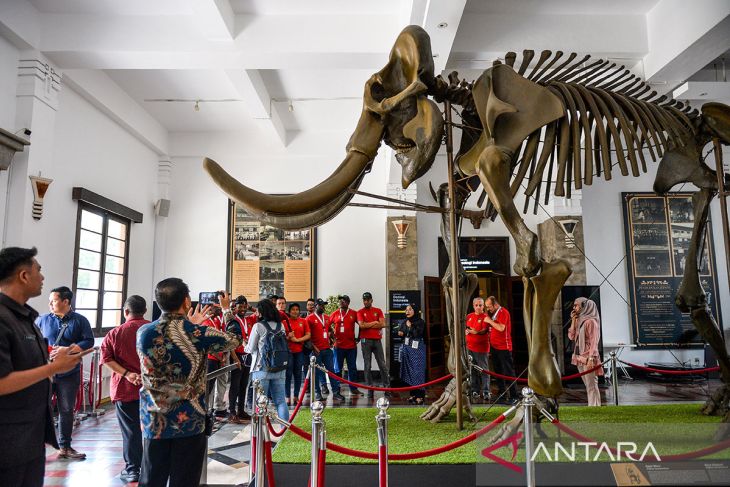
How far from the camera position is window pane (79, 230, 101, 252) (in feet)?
26.3

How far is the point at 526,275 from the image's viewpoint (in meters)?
2.61

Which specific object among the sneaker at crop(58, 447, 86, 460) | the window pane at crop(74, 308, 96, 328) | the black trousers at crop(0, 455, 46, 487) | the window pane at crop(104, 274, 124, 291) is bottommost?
the sneaker at crop(58, 447, 86, 460)

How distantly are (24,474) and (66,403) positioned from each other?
3.05 m

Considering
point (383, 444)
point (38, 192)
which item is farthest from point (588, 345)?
point (38, 192)

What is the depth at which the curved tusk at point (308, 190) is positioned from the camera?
2.34m

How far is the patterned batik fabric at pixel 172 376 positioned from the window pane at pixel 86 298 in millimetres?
6297

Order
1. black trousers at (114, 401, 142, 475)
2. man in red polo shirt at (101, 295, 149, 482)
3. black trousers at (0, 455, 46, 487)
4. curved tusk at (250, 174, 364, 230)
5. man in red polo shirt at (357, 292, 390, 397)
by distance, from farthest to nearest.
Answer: man in red polo shirt at (357, 292, 390, 397), black trousers at (114, 401, 142, 475), man in red polo shirt at (101, 295, 149, 482), curved tusk at (250, 174, 364, 230), black trousers at (0, 455, 46, 487)

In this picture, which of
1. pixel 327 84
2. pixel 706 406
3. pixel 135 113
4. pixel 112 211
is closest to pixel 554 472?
pixel 706 406

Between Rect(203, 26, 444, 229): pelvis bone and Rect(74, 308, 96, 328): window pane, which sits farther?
Rect(74, 308, 96, 328): window pane

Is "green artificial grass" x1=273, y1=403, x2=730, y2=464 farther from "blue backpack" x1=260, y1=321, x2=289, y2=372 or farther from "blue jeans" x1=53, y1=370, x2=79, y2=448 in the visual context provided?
"blue jeans" x1=53, y1=370, x2=79, y2=448

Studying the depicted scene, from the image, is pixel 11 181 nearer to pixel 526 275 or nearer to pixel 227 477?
pixel 227 477

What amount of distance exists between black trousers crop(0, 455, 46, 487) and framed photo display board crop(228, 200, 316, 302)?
840cm

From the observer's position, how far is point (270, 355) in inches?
189

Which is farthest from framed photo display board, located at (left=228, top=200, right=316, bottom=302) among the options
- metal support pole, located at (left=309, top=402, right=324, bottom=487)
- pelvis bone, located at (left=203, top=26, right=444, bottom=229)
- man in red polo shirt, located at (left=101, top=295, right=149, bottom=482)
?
metal support pole, located at (left=309, top=402, right=324, bottom=487)
